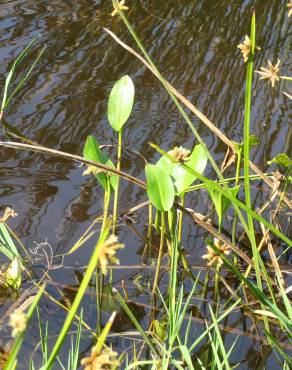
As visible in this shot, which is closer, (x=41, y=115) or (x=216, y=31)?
(x=41, y=115)

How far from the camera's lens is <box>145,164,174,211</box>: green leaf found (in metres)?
1.30

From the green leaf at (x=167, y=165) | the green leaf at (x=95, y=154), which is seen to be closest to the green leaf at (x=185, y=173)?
the green leaf at (x=167, y=165)

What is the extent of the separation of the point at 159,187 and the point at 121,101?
11.9 inches

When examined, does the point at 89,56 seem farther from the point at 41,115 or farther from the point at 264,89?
the point at 264,89

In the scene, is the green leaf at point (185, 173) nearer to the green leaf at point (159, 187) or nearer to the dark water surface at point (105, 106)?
the green leaf at point (159, 187)

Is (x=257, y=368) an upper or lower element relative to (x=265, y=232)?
lower

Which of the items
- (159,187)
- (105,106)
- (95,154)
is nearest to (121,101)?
(95,154)

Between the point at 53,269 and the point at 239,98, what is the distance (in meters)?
1.16

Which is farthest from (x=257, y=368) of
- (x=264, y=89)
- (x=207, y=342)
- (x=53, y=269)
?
(x=264, y=89)

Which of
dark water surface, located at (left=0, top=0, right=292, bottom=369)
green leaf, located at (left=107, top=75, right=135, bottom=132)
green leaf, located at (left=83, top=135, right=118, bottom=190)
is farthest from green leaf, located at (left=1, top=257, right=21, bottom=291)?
green leaf, located at (left=107, top=75, right=135, bottom=132)

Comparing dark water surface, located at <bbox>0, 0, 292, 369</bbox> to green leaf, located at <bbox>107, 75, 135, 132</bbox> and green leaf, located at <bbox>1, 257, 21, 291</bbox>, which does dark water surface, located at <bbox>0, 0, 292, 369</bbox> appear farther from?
green leaf, located at <bbox>107, 75, 135, 132</bbox>

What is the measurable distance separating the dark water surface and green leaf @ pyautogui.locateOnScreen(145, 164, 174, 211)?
34 centimetres

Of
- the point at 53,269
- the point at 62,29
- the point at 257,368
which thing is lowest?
the point at 257,368

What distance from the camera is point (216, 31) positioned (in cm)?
298
